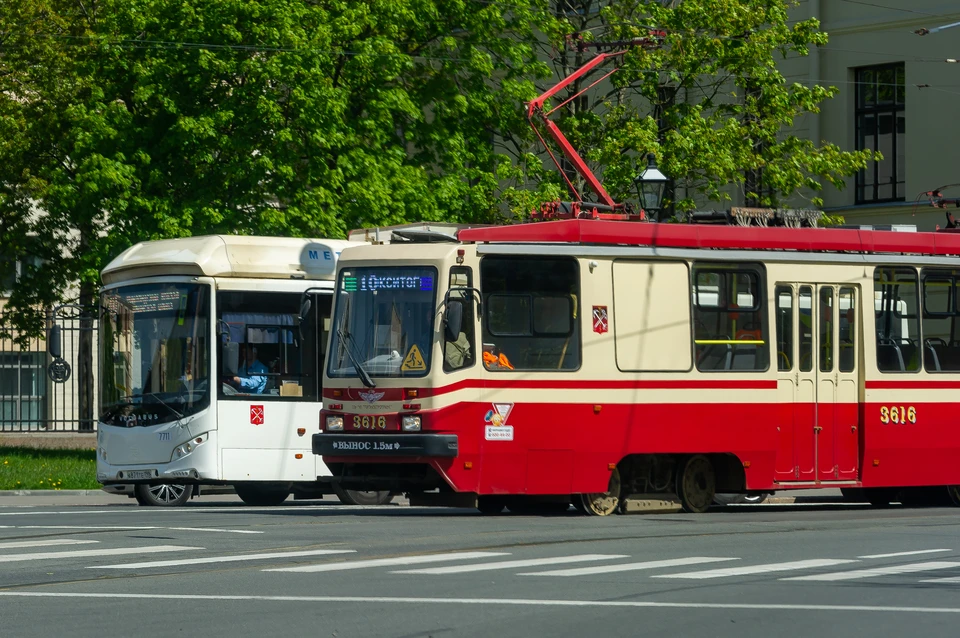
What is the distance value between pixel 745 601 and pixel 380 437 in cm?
716

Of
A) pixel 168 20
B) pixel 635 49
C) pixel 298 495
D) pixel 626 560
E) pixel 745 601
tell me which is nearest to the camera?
pixel 745 601

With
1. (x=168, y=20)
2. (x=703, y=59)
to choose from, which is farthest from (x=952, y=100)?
(x=168, y=20)

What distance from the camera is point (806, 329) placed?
1872 centimetres

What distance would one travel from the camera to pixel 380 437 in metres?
16.8

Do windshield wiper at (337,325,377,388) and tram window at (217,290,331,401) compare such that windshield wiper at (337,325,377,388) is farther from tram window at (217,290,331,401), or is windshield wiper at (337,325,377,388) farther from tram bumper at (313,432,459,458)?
tram window at (217,290,331,401)

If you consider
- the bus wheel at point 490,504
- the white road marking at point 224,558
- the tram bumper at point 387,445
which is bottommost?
the bus wheel at point 490,504

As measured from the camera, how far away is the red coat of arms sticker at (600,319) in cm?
1741

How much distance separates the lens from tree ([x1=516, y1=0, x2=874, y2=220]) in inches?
1225

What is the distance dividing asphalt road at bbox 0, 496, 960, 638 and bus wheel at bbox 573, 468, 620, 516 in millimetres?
313

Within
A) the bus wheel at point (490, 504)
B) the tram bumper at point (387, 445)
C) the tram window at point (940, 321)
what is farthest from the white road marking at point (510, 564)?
the tram window at point (940, 321)

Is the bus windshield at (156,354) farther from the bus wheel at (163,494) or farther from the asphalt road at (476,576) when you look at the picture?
the asphalt road at (476,576)

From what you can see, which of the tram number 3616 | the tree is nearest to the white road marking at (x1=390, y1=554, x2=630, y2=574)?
the tram number 3616

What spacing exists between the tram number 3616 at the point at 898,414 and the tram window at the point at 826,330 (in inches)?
36.1

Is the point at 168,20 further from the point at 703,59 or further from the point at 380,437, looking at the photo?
the point at 380,437
